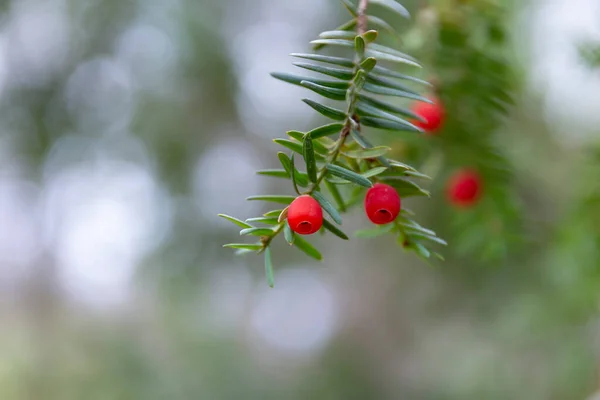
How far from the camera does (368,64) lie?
0.30 m

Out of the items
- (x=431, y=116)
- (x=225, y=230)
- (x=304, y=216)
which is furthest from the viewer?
(x=225, y=230)

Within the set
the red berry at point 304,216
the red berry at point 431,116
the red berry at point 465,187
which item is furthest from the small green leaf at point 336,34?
the red berry at point 465,187

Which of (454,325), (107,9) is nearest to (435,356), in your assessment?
(454,325)

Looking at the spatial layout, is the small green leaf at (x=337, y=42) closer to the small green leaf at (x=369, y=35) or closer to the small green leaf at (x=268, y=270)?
the small green leaf at (x=369, y=35)

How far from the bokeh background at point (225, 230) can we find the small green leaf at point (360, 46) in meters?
0.27

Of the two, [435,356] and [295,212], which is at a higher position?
[295,212]

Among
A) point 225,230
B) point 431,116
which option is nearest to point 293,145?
point 431,116

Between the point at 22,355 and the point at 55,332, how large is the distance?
0.22 meters

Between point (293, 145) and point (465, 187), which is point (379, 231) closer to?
point (293, 145)

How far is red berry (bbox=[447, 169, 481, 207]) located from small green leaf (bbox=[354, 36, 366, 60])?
324mm

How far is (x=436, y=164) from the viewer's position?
0.56 m

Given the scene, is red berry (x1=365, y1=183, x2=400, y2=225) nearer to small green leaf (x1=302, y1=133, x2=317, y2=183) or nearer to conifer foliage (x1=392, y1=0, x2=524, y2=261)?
small green leaf (x1=302, y1=133, x2=317, y2=183)

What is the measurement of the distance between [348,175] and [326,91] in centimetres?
5

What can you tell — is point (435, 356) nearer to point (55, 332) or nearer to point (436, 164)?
point (55, 332)
